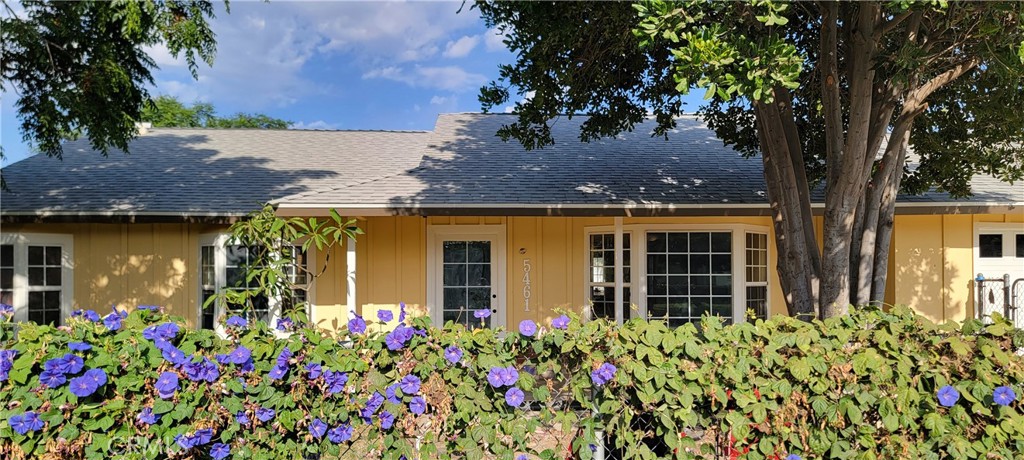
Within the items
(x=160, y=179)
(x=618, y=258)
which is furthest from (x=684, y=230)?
(x=160, y=179)

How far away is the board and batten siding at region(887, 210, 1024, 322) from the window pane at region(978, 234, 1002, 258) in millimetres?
253

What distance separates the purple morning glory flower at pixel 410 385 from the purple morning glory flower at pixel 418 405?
0.13 feet

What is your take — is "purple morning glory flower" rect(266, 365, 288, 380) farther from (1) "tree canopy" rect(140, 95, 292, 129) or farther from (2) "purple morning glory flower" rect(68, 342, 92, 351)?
(1) "tree canopy" rect(140, 95, 292, 129)

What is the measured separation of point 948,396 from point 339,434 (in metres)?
2.97

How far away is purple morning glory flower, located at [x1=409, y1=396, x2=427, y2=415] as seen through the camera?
291 cm

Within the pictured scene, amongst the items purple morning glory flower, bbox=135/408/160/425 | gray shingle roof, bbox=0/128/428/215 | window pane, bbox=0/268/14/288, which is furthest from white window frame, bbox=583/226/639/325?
window pane, bbox=0/268/14/288

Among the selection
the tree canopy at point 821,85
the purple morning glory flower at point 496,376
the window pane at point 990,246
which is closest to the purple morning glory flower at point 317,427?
the purple morning glory flower at point 496,376

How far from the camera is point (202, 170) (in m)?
9.85

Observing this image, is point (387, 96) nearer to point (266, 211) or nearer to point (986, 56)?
point (266, 211)

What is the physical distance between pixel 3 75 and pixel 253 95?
76.9 ft

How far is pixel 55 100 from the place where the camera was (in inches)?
236

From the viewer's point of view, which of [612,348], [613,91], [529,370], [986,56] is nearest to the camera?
[612,348]

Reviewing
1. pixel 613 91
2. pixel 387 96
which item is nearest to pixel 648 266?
pixel 613 91

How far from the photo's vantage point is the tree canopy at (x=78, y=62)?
5547 millimetres
